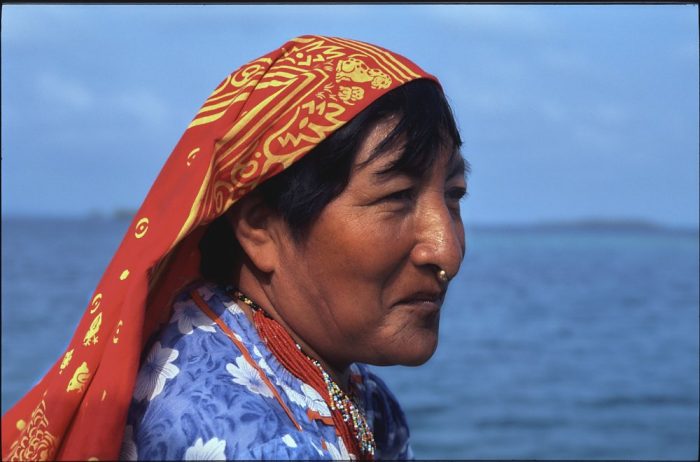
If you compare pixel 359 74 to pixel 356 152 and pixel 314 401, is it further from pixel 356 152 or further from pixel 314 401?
pixel 314 401

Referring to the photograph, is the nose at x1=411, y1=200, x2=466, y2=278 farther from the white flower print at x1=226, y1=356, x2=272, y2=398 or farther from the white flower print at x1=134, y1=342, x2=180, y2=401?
the white flower print at x1=134, y1=342, x2=180, y2=401

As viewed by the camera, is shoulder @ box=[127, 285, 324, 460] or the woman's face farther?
the woman's face

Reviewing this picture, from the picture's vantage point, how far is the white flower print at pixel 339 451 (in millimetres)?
1757

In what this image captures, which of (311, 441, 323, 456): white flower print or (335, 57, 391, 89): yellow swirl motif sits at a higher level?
(335, 57, 391, 89): yellow swirl motif

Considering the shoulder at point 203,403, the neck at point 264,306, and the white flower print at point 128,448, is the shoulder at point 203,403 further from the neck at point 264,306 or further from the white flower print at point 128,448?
the neck at point 264,306

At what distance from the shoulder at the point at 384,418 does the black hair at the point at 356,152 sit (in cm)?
64

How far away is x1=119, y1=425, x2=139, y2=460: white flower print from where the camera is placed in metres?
1.65

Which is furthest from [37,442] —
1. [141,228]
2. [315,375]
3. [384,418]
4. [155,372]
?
[384,418]

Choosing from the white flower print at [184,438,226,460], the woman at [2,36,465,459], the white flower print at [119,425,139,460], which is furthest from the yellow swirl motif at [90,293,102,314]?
the white flower print at [184,438,226,460]

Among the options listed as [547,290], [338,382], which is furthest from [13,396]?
Result: [547,290]

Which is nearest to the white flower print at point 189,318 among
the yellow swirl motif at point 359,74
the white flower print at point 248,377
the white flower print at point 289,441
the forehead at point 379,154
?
the white flower print at point 248,377

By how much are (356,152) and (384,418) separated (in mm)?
861

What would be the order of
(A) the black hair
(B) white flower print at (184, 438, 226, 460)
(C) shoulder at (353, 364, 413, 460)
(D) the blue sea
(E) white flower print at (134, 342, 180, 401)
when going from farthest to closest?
(D) the blue sea → (C) shoulder at (353, 364, 413, 460) → (A) the black hair → (E) white flower print at (134, 342, 180, 401) → (B) white flower print at (184, 438, 226, 460)

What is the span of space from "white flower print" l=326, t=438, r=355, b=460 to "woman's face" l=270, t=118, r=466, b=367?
209 mm
